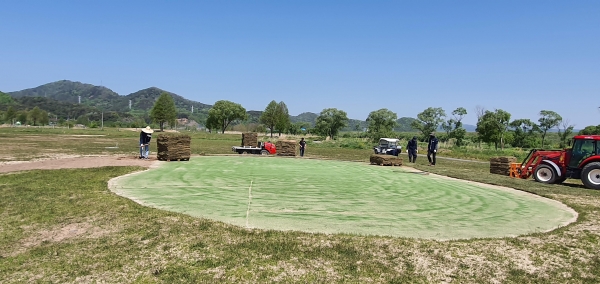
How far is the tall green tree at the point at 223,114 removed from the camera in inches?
4966

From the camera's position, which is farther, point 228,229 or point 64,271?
point 228,229

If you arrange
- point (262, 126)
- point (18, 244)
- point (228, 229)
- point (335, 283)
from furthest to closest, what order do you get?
point (262, 126) → point (228, 229) → point (18, 244) → point (335, 283)

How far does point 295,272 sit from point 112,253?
9.88ft

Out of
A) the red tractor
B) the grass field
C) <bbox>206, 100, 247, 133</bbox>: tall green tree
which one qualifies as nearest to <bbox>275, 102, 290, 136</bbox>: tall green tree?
<bbox>206, 100, 247, 133</bbox>: tall green tree

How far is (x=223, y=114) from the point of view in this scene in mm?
126250

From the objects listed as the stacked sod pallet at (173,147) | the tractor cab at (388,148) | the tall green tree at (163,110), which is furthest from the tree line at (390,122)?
the stacked sod pallet at (173,147)

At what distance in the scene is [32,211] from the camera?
845cm

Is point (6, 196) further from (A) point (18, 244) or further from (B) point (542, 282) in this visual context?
(B) point (542, 282)

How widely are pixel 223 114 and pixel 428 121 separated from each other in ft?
218

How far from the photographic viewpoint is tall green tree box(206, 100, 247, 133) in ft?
414

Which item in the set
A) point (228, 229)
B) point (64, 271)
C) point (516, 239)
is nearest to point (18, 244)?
point (64, 271)

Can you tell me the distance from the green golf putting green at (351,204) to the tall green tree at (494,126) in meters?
51.2

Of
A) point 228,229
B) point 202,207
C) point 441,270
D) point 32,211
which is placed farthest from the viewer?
point 202,207

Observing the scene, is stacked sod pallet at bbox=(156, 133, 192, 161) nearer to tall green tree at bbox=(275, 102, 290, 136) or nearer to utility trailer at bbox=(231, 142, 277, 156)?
utility trailer at bbox=(231, 142, 277, 156)
